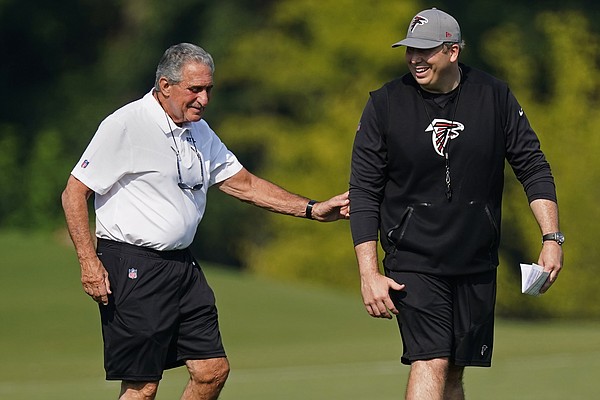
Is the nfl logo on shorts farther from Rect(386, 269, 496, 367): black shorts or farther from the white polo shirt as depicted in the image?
Rect(386, 269, 496, 367): black shorts

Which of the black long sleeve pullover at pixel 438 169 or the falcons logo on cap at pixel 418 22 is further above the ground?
the falcons logo on cap at pixel 418 22

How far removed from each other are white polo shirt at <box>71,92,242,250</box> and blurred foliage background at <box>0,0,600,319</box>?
28344 mm

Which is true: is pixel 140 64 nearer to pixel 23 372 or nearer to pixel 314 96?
pixel 314 96

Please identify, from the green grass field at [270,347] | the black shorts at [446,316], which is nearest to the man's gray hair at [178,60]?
the black shorts at [446,316]

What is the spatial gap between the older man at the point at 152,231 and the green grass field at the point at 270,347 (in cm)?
381

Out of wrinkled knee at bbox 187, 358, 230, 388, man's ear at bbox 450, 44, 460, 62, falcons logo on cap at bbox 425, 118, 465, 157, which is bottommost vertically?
wrinkled knee at bbox 187, 358, 230, 388

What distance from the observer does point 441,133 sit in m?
7.50

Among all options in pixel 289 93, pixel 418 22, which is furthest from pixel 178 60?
pixel 289 93

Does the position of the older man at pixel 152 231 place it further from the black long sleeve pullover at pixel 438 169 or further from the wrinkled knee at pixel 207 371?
the black long sleeve pullover at pixel 438 169

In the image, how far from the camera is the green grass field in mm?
12609

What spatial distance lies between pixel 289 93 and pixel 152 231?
114ft

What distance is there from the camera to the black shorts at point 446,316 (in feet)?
24.8

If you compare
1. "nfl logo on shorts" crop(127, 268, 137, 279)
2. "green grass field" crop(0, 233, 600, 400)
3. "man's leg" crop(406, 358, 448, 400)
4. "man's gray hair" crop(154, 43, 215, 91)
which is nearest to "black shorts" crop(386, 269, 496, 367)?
"man's leg" crop(406, 358, 448, 400)

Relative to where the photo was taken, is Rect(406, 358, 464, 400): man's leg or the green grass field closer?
Rect(406, 358, 464, 400): man's leg
